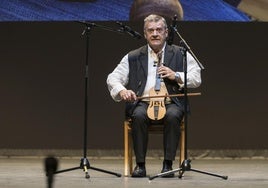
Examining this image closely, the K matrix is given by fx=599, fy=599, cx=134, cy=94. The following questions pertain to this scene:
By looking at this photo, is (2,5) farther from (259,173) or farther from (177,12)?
(259,173)

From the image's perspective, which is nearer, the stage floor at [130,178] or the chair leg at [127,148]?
the stage floor at [130,178]

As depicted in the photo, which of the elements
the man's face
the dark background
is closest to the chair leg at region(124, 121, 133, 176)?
the man's face

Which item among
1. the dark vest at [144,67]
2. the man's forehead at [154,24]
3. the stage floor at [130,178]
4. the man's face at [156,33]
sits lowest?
the stage floor at [130,178]

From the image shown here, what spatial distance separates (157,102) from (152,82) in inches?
6.0

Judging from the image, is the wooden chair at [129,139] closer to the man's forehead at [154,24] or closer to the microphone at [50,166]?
the man's forehead at [154,24]

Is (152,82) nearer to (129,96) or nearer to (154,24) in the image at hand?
(129,96)

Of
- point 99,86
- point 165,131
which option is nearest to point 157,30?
point 165,131

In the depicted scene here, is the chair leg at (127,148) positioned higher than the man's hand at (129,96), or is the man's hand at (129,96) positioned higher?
the man's hand at (129,96)

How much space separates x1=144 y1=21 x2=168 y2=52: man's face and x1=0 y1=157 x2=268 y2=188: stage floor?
86cm

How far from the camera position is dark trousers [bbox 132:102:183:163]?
12.2 ft

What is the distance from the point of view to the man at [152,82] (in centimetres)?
372

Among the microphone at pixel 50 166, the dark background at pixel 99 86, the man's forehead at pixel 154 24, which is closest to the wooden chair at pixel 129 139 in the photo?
the man's forehead at pixel 154 24

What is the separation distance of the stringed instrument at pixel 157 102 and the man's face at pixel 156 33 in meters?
0.13

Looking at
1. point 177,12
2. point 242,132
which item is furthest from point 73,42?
point 242,132
